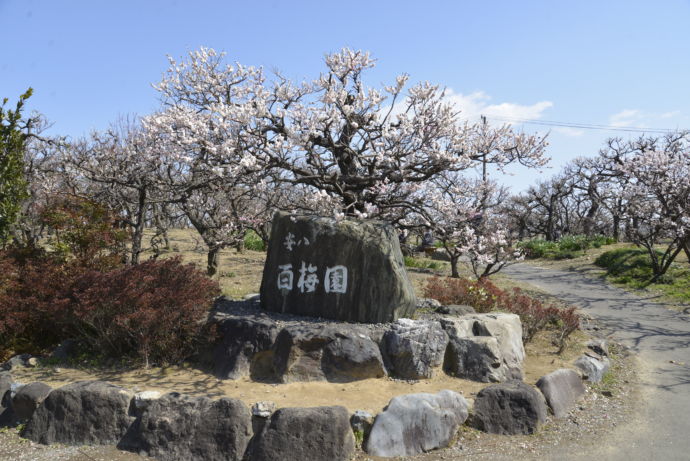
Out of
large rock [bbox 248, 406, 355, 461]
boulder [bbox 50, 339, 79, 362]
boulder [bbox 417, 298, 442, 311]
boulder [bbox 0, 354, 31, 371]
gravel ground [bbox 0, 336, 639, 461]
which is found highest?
boulder [bbox 417, 298, 442, 311]

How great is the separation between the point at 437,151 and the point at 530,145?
73.2 inches

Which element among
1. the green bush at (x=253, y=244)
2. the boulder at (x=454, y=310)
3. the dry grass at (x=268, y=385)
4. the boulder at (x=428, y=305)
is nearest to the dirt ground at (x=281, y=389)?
the dry grass at (x=268, y=385)

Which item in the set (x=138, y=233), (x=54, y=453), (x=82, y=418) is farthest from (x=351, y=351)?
(x=138, y=233)

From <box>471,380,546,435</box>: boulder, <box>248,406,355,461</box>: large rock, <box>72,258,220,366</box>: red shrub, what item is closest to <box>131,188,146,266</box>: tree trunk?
<box>72,258,220,366</box>: red shrub

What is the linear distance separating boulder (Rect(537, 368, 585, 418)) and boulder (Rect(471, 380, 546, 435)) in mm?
364

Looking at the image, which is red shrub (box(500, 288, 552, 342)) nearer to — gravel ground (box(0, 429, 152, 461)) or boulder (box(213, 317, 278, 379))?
boulder (box(213, 317, 278, 379))

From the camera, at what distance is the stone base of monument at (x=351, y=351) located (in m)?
6.09

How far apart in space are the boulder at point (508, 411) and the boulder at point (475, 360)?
92 centimetres

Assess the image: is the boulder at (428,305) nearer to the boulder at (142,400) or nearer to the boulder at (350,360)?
the boulder at (350,360)

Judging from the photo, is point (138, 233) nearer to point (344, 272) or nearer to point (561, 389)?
point (344, 272)

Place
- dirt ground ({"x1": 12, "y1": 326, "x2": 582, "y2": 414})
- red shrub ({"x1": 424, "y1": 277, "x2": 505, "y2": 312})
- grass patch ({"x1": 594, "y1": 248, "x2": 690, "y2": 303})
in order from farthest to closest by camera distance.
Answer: grass patch ({"x1": 594, "y1": 248, "x2": 690, "y2": 303})
red shrub ({"x1": 424, "y1": 277, "x2": 505, "y2": 312})
dirt ground ({"x1": 12, "y1": 326, "x2": 582, "y2": 414})

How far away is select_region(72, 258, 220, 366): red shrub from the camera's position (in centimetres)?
619

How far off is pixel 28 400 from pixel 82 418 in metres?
0.79

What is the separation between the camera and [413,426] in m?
4.91
